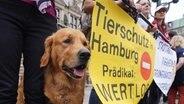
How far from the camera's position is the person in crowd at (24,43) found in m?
2.71

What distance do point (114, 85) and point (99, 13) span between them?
692 millimetres

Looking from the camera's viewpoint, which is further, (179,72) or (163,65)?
(179,72)

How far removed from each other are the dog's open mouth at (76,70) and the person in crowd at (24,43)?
239 millimetres

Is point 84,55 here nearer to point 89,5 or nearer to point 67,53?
point 67,53

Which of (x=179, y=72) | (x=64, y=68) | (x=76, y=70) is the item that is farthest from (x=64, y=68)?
(x=179, y=72)

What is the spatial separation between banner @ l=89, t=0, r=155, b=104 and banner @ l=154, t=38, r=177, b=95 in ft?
2.84

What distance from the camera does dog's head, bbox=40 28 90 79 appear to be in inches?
122

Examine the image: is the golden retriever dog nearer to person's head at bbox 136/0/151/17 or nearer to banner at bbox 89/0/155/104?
banner at bbox 89/0/155/104

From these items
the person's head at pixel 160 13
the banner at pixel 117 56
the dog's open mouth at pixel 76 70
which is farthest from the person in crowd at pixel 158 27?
the dog's open mouth at pixel 76 70

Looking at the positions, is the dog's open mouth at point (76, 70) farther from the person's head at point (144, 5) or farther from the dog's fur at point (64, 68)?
the person's head at point (144, 5)

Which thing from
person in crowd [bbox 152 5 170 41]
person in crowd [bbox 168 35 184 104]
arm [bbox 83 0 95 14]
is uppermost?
person in crowd [bbox 152 5 170 41]

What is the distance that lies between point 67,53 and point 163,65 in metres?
2.63

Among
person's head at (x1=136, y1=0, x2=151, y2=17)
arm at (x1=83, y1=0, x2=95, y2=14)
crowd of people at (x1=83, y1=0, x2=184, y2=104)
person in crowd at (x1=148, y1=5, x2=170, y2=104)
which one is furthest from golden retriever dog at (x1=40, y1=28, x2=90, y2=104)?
person in crowd at (x1=148, y1=5, x2=170, y2=104)

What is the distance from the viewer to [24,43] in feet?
9.39
